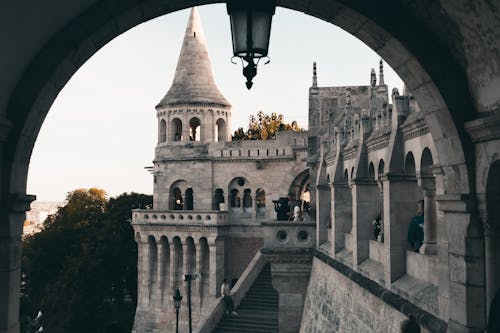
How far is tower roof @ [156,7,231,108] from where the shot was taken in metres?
39.2

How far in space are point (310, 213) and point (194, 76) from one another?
791 inches

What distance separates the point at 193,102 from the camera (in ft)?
127

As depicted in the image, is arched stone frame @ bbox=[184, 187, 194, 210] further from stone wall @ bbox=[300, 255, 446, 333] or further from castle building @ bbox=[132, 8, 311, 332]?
stone wall @ bbox=[300, 255, 446, 333]

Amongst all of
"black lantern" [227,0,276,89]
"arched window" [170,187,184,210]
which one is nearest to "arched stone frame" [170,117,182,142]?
"arched window" [170,187,184,210]

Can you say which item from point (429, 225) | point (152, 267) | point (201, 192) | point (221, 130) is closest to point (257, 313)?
point (152, 267)

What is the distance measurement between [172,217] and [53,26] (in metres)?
32.3

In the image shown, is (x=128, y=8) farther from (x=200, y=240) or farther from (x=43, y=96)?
(x=200, y=240)

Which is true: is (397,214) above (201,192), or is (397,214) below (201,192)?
below

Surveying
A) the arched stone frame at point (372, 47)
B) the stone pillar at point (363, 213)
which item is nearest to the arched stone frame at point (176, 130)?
the stone pillar at point (363, 213)

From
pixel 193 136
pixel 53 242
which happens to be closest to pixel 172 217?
pixel 193 136

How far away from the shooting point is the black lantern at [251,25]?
3893mm

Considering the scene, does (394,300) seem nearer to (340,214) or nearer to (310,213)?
(340,214)

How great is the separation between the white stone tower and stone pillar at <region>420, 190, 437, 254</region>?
→ 30337mm

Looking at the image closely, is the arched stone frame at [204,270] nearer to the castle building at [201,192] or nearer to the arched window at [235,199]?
the castle building at [201,192]
